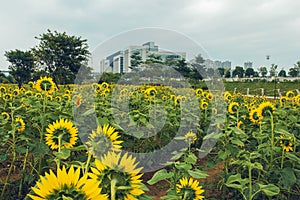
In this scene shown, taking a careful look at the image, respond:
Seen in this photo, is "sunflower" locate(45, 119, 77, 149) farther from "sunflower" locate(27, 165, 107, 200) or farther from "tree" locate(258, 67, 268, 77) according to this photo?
"tree" locate(258, 67, 268, 77)

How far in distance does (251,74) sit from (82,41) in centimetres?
2674

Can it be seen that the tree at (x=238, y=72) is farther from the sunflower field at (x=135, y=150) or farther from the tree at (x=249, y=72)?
the sunflower field at (x=135, y=150)

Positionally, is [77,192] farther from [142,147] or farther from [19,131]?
[142,147]

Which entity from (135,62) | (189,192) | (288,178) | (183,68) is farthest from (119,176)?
(183,68)

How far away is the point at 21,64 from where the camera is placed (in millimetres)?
19750

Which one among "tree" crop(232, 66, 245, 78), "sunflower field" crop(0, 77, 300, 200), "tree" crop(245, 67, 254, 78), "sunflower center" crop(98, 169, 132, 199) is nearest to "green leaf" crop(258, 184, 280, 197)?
"sunflower field" crop(0, 77, 300, 200)

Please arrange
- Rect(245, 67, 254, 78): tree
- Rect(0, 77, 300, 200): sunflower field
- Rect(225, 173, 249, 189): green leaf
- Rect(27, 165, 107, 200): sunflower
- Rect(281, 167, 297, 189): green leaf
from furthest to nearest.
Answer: Rect(245, 67, 254, 78): tree < Rect(281, 167, 297, 189): green leaf < Rect(225, 173, 249, 189): green leaf < Rect(0, 77, 300, 200): sunflower field < Rect(27, 165, 107, 200): sunflower

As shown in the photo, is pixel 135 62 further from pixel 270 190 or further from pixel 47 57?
pixel 47 57

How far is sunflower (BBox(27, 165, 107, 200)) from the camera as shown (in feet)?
1.63

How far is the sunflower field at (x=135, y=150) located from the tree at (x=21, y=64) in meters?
15.8

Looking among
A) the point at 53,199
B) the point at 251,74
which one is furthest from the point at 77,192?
the point at 251,74

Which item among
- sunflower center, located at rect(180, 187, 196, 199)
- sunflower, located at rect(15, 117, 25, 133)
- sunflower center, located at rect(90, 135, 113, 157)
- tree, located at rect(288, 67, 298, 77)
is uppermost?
tree, located at rect(288, 67, 298, 77)

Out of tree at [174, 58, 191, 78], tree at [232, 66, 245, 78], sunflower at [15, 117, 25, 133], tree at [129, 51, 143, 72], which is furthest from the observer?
tree at [232, 66, 245, 78]

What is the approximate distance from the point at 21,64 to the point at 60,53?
2669 millimetres
